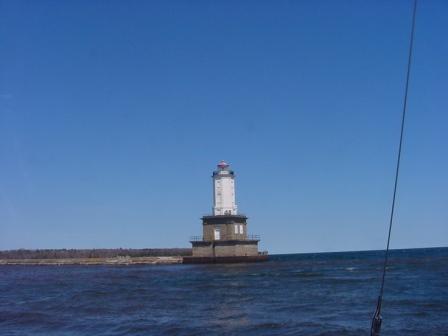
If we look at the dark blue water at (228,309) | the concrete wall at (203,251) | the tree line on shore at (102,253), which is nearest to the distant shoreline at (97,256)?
the tree line on shore at (102,253)

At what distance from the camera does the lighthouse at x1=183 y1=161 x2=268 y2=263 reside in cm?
5934

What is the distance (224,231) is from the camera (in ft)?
195

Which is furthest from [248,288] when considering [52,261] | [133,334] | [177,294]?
[52,261]

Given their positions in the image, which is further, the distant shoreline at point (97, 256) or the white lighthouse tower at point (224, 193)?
the distant shoreline at point (97, 256)

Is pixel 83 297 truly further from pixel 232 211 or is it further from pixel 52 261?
pixel 52 261

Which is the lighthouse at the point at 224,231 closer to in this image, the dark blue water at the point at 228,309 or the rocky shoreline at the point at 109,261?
the rocky shoreline at the point at 109,261

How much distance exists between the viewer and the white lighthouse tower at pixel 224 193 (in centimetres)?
6034

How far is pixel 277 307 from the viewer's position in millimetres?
23750

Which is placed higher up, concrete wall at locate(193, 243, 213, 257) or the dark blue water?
concrete wall at locate(193, 243, 213, 257)

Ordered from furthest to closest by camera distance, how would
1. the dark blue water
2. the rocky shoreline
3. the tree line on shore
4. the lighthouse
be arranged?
the tree line on shore
the rocky shoreline
the lighthouse
the dark blue water

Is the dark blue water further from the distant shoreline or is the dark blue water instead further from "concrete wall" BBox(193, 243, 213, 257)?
the distant shoreline

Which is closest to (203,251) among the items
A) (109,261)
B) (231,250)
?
(231,250)

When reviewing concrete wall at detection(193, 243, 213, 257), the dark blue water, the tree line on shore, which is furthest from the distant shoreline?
the dark blue water

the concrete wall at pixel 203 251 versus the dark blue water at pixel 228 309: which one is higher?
the concrete wall at pixel 203 251
